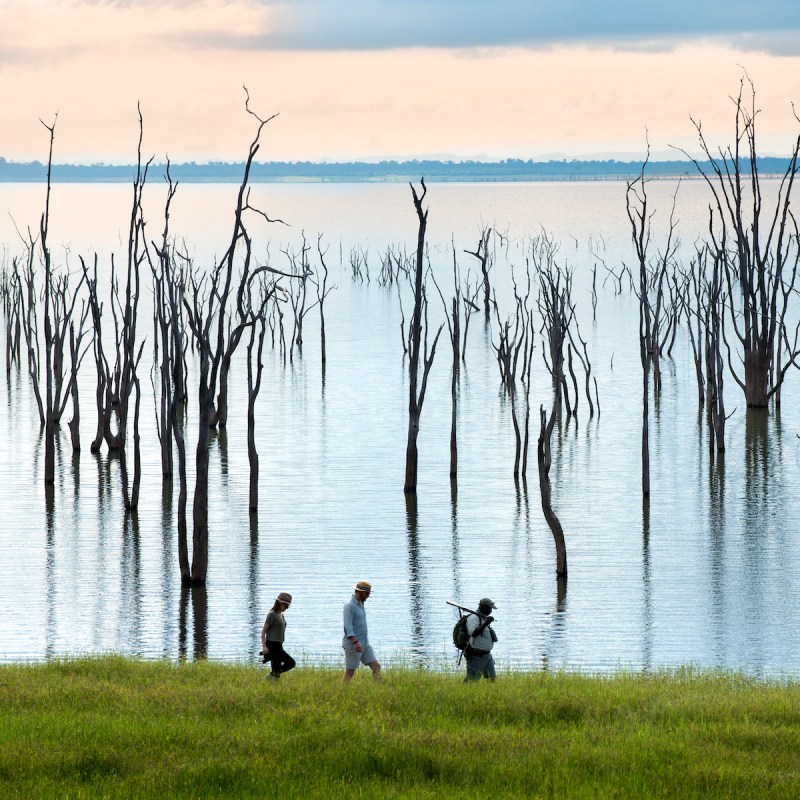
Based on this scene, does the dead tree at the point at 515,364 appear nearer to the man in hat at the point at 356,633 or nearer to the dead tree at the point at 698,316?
the dead tree at the point at 698,316

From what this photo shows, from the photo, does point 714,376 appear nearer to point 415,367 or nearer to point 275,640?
point 415,367

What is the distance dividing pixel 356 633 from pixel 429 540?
40.1 ft

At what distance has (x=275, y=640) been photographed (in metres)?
13.9

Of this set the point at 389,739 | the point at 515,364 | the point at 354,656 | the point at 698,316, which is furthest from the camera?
the point at 698,316

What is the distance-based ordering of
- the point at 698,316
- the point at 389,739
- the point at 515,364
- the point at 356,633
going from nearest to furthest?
1. the point at 389,739
2. the point at 356,633
3. the point at 515,364
4. the point at 698,316

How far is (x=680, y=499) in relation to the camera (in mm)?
29609

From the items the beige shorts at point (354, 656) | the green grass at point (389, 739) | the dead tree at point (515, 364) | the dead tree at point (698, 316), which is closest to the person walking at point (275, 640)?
the green grass at point (389, 739)

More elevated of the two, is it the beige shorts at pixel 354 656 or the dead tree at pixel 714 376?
the dead tree at pixel 714 376

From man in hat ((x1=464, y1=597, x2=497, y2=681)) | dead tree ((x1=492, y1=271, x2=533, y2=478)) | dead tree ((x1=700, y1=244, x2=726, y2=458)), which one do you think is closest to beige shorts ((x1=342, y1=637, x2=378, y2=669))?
man in hat ((x1=464, y1=597, x2=497, y2=681))

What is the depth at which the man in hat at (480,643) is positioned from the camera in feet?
44.6

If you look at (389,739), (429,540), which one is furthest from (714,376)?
(389,739)

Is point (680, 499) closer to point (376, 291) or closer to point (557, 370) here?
point (557, 370)

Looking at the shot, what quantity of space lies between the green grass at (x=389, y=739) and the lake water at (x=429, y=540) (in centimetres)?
514

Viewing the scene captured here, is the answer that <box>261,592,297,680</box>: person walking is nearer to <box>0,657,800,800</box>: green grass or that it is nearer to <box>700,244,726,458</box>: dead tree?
<box>0,657,800,800</box>: green grass
